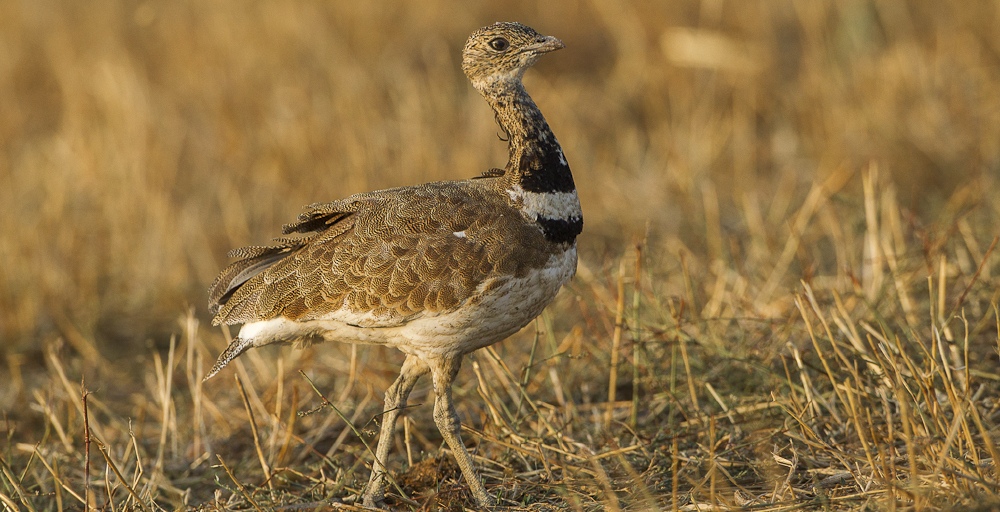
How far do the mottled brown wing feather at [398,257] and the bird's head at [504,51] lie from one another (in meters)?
0.36

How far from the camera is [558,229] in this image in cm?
326

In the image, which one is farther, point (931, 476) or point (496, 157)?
point (496, 157)

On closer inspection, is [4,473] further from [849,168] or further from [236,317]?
[849,168]

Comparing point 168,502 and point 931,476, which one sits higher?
point 931,476

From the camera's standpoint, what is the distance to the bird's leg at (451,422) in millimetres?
3344

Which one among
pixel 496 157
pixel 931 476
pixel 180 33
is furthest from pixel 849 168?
pixel 180 33

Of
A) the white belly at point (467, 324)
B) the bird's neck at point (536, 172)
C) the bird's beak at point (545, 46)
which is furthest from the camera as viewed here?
the bird's beak at point (545, 46)

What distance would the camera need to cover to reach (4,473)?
3.47 m

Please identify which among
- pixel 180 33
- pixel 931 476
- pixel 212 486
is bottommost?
pixel 212 486

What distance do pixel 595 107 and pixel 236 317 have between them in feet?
16.1

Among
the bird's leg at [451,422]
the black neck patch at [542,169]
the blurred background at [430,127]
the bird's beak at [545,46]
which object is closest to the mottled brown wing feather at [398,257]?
the black neck patch at [542,169]

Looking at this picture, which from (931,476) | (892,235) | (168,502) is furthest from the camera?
(892,235)

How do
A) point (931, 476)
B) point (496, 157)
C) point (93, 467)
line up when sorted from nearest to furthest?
1. point (931, 476)
2. point (93, 467)
3. point (496, 157)

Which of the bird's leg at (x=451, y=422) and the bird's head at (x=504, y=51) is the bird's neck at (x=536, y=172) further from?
the bird's leg at (x=451, y=422)
